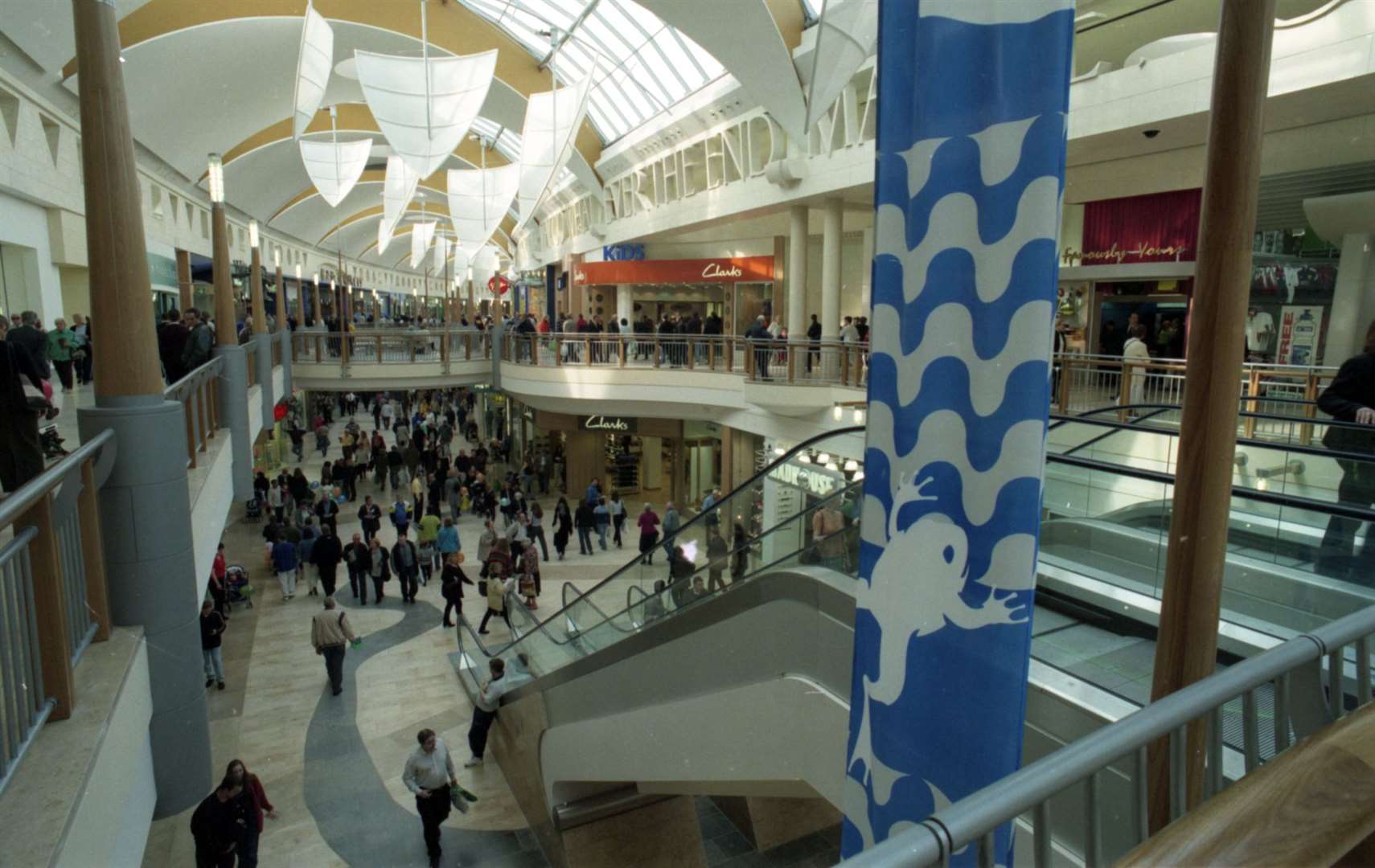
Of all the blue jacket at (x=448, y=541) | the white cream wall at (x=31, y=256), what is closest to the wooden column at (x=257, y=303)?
the white cream wall at (x=31, y=256)

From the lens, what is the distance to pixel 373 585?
619 inches

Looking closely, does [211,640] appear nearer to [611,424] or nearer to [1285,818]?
[1285,818]

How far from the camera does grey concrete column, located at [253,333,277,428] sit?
13094 millimetres

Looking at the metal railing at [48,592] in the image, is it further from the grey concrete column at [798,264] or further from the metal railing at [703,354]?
the grey concrete column at [798,264]

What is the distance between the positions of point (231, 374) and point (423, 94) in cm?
1222

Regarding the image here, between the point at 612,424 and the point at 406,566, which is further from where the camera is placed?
the point at 612,424

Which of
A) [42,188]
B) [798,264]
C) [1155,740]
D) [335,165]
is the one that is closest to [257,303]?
[42,188]

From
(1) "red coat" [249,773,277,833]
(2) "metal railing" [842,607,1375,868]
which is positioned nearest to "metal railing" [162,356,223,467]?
(1) "red coat" [249,773,277,833]

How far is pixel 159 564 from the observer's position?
3.57 metres

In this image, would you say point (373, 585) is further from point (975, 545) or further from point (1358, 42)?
point (1358, 42)

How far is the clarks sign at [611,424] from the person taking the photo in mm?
24578

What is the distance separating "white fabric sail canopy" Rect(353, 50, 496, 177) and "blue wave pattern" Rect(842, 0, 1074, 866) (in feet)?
60.8

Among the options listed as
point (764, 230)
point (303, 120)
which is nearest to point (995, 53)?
point (303, 120)

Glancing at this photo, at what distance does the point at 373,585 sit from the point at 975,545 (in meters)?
15.3
